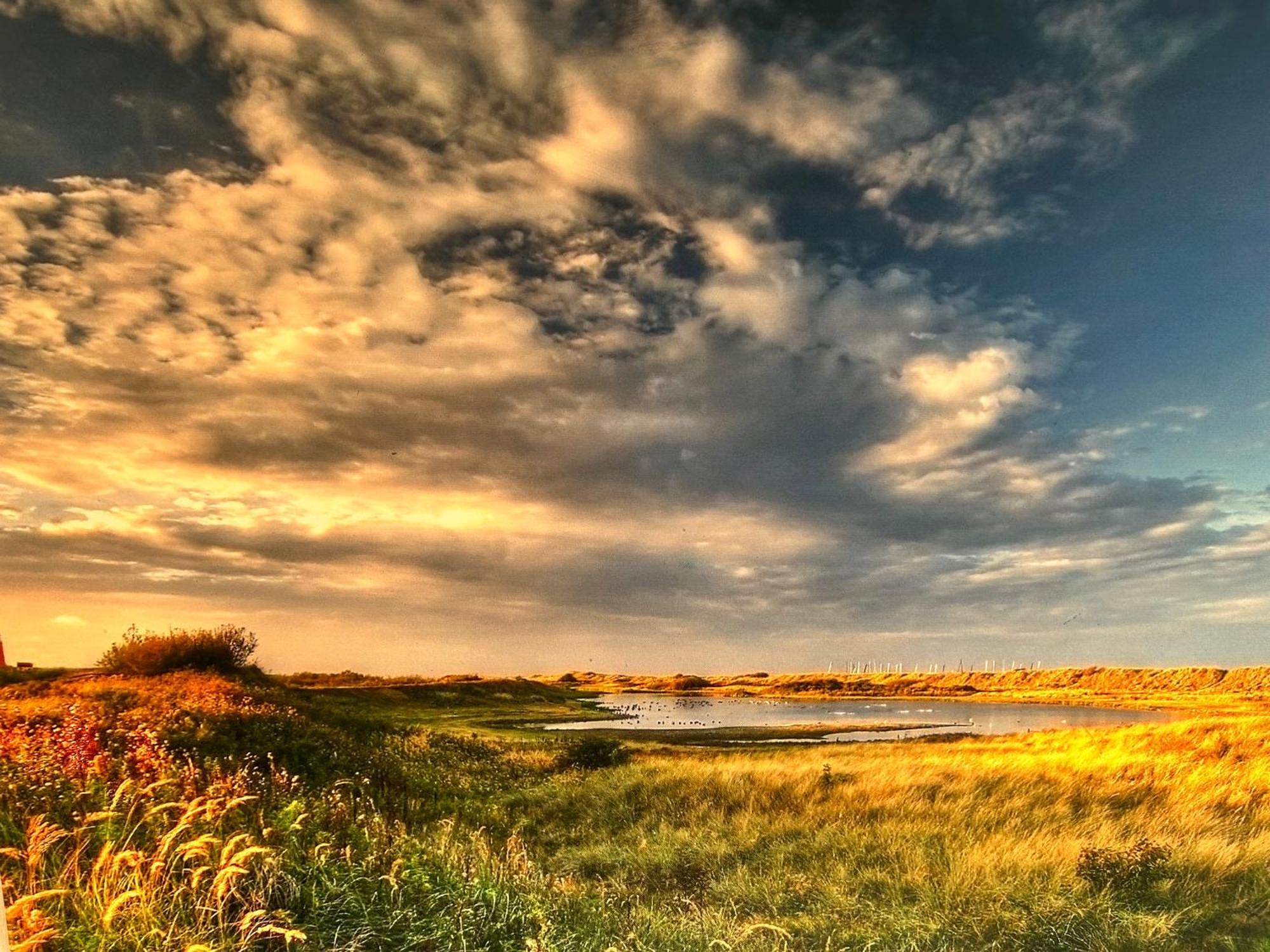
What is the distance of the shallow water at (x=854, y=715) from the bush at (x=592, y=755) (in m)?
1.92

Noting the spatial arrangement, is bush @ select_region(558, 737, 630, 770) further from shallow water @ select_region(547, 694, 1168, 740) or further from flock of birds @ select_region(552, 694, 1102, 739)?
flock of birds @ select_region(552, 694, 1102, 739)

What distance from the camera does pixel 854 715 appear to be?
54.0 metres

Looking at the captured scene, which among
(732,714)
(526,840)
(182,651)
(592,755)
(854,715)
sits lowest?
(854,715)

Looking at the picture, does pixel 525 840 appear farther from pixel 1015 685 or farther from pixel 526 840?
pixel 1015 685

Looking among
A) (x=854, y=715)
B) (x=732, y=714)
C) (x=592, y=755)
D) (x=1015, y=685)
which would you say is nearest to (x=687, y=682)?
(x=592, y=755)

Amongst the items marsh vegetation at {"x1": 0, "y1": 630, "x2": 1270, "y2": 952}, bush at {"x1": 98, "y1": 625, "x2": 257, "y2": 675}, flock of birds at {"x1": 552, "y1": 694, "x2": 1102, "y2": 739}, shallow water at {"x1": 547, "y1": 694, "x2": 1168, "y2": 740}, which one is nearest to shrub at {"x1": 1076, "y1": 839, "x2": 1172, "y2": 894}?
marsh vegetation at {"x1": 0, "y1": 630, "x2": 1270, "y2": 952}

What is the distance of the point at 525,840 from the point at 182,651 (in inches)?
192

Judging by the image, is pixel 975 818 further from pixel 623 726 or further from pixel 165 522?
pixel 623 726

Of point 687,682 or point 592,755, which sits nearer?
point 592,755

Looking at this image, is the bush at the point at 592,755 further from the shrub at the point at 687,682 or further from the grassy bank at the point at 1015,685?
the shrub at the point at 687,682

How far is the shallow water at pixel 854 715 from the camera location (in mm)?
31062

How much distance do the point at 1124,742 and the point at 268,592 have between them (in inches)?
640

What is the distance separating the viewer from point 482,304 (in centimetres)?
837

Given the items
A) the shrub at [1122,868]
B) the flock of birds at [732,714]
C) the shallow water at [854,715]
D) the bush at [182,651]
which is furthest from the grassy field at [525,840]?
the flock of birds at [732,714]
